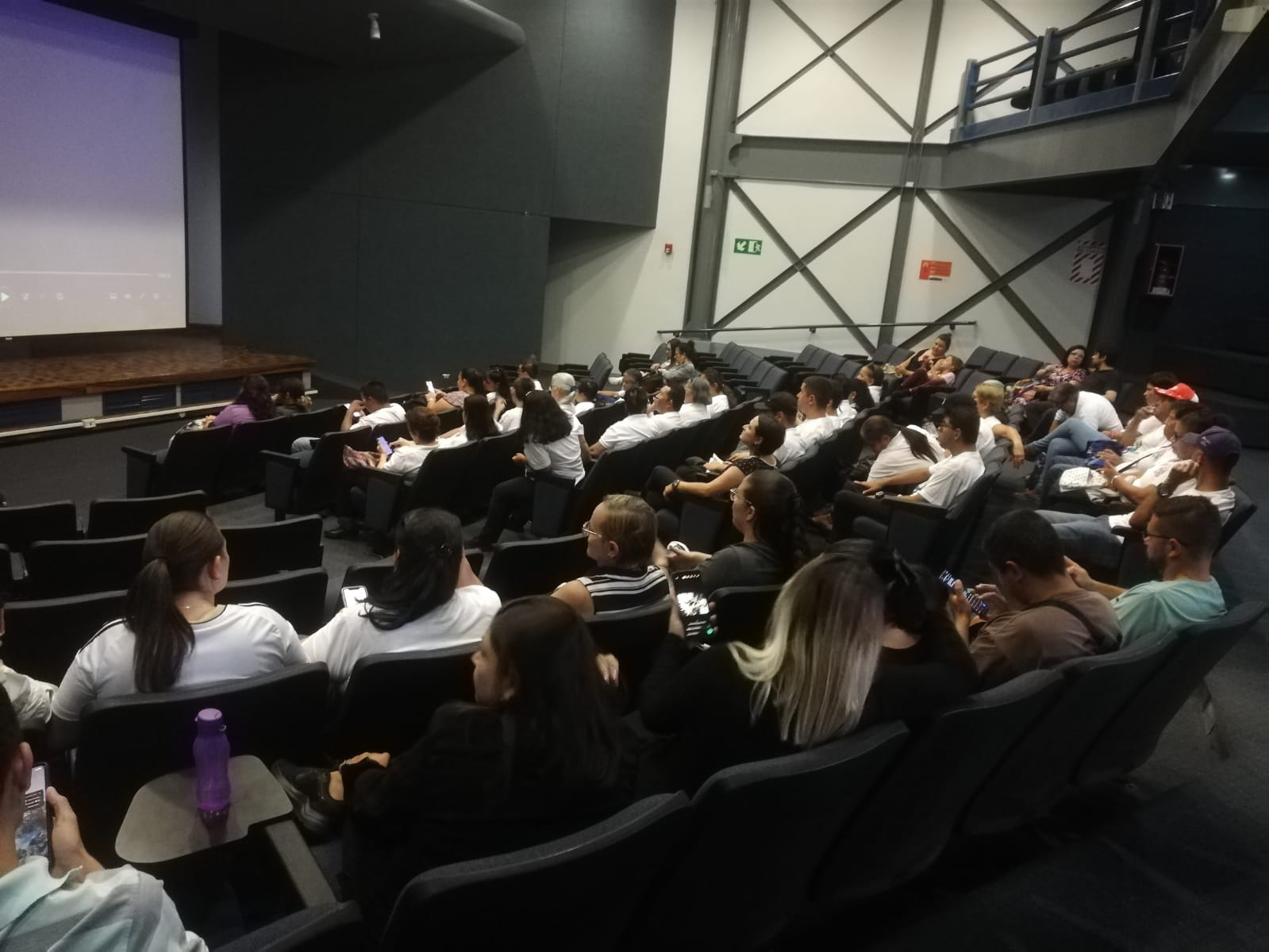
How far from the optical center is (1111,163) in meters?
7.89

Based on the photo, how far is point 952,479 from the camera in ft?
15.6

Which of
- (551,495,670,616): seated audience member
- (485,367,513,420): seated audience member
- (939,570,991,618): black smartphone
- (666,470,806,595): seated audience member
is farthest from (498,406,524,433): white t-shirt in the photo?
(939,570,991,618): black smartphone

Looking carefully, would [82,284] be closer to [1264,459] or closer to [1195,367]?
[1264,459]

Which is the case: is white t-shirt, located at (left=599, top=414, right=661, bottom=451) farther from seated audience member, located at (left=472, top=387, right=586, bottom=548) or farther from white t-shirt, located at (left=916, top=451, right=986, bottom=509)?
white t-shirt, located at (left=916, top=451, right=986, bottom=509)

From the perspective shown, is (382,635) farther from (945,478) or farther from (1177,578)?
(945,478)

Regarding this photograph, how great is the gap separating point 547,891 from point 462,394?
673 centimetres

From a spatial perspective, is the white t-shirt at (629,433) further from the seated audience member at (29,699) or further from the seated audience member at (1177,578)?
the seated audience member at (29,699)

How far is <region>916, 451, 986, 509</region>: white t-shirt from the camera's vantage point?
4.75 m

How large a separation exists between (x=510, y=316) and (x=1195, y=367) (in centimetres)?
899

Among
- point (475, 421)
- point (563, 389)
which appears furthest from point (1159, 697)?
point (563, 389)

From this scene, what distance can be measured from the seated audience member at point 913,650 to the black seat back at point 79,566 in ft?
8.69

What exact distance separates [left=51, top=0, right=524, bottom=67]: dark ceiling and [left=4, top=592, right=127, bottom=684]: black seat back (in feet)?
25.3

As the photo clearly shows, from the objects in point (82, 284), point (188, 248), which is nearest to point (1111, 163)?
point (82, 284)

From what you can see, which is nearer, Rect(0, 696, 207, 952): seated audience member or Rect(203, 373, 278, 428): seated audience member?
Rect(0, 696, 207, 952): seated audience member
